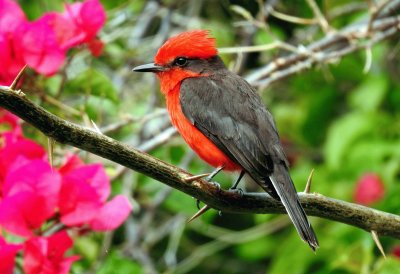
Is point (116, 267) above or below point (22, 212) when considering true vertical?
below

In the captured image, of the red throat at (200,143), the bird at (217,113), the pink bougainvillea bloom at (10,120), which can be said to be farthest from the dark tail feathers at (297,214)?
the pink bougainvillea bloom at (10,120)

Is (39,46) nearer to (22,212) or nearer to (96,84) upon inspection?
(96,84)

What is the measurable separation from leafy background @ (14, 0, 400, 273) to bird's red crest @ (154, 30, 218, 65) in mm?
211

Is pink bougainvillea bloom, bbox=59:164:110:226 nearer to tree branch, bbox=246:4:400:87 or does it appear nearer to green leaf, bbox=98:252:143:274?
green leaf, bbox=98:252:143:274

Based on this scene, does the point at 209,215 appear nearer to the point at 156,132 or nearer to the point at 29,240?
the point at 156,132

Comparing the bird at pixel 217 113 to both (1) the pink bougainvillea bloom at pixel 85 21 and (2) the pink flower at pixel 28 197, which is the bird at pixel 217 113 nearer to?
(1) the pink bougainvillea bloom at pixel 85 21

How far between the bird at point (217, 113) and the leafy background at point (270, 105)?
0.19 metres

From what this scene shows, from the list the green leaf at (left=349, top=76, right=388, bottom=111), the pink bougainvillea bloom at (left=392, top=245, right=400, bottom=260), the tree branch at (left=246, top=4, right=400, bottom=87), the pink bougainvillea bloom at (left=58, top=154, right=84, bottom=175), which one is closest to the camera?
the pink bougainvillea bloom at (left=58, top=154, right=84, bottom=175)

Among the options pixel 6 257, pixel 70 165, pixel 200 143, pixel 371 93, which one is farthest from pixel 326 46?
pixel 6 257

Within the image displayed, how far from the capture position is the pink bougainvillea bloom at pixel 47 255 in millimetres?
3004

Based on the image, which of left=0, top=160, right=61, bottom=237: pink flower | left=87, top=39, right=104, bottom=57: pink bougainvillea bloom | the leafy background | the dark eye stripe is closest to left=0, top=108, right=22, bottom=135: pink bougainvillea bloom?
the leafy background

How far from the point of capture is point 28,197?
303 cm

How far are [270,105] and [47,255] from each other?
12.4 ft

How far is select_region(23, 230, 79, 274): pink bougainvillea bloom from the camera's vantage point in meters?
3.00
